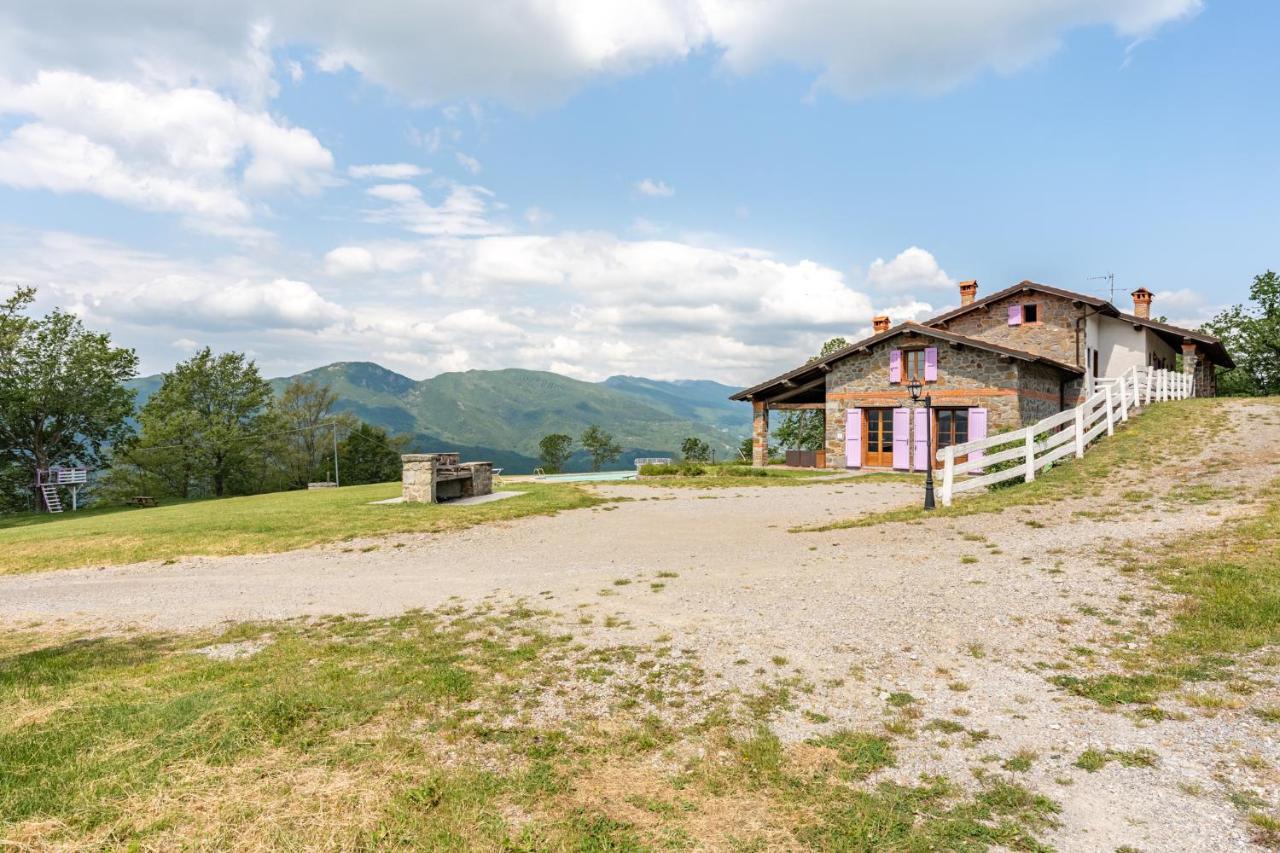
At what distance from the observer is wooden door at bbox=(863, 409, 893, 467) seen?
27.2 metres

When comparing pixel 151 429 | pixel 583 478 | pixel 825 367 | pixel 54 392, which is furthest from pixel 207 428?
pixel 825 367

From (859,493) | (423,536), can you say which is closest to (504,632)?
(423,536)

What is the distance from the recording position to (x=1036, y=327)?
2823 cm

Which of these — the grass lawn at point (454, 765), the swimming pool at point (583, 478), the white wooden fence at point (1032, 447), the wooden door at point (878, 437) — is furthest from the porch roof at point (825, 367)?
the grass lawn at point (454, 765)

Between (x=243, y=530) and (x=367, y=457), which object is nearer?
(x=243, y=530)

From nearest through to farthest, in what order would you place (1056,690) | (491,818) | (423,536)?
(491,818), (1056,690), (423,536)

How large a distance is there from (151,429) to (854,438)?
Answer: 161 feet

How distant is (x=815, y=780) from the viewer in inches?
155

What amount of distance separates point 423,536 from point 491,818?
11597mm

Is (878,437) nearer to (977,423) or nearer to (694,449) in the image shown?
(977,423)

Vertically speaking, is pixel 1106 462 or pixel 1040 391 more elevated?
pixel 1040 391

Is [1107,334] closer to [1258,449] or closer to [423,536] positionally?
[1258,449]

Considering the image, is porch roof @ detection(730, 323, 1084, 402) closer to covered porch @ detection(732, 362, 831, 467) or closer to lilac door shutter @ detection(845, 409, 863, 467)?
covered porch @ detection(732, 362, 831, 467)

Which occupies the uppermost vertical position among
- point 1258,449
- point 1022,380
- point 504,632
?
point 1022,380
